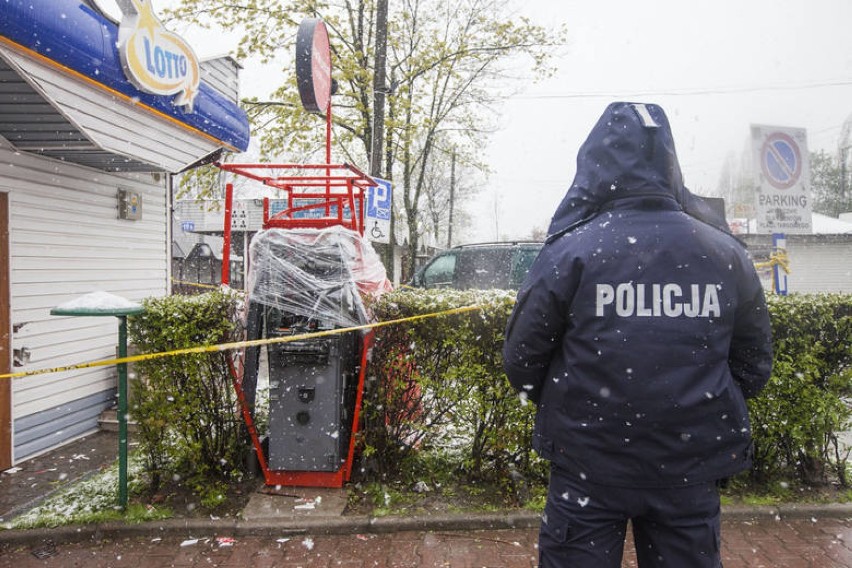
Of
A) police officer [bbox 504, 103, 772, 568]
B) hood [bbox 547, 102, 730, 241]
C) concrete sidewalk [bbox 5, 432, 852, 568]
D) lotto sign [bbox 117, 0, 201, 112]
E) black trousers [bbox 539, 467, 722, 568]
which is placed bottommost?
concrete sidewalk [bbox 5, 432, 852, 568]

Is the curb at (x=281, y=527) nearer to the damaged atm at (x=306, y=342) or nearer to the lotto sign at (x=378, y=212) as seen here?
the damaged atm at (x=306, y=342)

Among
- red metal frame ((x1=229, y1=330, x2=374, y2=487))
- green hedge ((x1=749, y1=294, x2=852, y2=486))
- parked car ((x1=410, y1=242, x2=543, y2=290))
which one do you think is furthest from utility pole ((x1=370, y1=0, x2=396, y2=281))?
green hedge ((x1=749, y1=294, x2=852, y2=486))

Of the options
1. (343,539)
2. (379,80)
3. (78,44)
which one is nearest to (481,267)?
(379,80)

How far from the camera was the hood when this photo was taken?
6.17 ft

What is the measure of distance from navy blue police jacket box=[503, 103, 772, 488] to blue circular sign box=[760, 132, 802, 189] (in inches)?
234

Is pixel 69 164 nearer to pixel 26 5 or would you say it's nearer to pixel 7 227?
pixel 7 227

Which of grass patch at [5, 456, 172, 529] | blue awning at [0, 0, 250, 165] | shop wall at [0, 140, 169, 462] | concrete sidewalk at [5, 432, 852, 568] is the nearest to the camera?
concrete sidewalk at [5, 432, 852, 568]

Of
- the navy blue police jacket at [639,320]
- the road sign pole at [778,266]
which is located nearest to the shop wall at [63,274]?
the navy blue police jacket at [639,320]

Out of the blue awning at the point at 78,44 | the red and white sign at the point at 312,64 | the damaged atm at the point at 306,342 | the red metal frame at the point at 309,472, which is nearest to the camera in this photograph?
the blue awning at the point at 78,44

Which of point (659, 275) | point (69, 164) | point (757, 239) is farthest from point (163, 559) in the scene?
point (757, 239)

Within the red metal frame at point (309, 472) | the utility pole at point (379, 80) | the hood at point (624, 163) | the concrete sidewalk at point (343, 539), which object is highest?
the utility pole at point (379, 80)

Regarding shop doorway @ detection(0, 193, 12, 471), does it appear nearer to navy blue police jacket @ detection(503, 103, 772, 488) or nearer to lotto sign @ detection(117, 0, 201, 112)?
lotto sign @ detection(117, 0, 201, 112)

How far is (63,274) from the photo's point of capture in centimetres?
548

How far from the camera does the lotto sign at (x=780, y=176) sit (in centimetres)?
682
